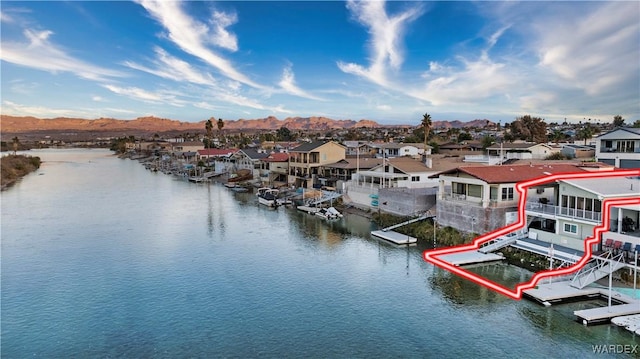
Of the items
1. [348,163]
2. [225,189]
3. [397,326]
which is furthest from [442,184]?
[225,189]

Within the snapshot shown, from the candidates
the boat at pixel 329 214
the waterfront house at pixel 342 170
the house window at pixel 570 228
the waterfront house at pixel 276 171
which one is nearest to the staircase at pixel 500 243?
the house window at pixel 570 228

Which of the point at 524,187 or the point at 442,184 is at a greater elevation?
the point at 524,187

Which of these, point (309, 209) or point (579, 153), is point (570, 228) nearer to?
point (309, 209)

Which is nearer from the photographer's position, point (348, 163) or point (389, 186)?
point (389, 186)

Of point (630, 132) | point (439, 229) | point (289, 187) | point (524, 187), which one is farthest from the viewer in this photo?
point (289, 187)

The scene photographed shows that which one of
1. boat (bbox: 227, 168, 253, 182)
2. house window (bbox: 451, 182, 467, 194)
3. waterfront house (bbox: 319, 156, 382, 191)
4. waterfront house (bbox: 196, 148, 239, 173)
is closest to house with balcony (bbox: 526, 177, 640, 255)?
house window (bbox: 451, 182, 467, 194)

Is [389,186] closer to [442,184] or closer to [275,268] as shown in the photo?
[442,184]

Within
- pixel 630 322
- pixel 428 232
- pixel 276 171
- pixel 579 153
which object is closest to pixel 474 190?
A: pixel 428 232
